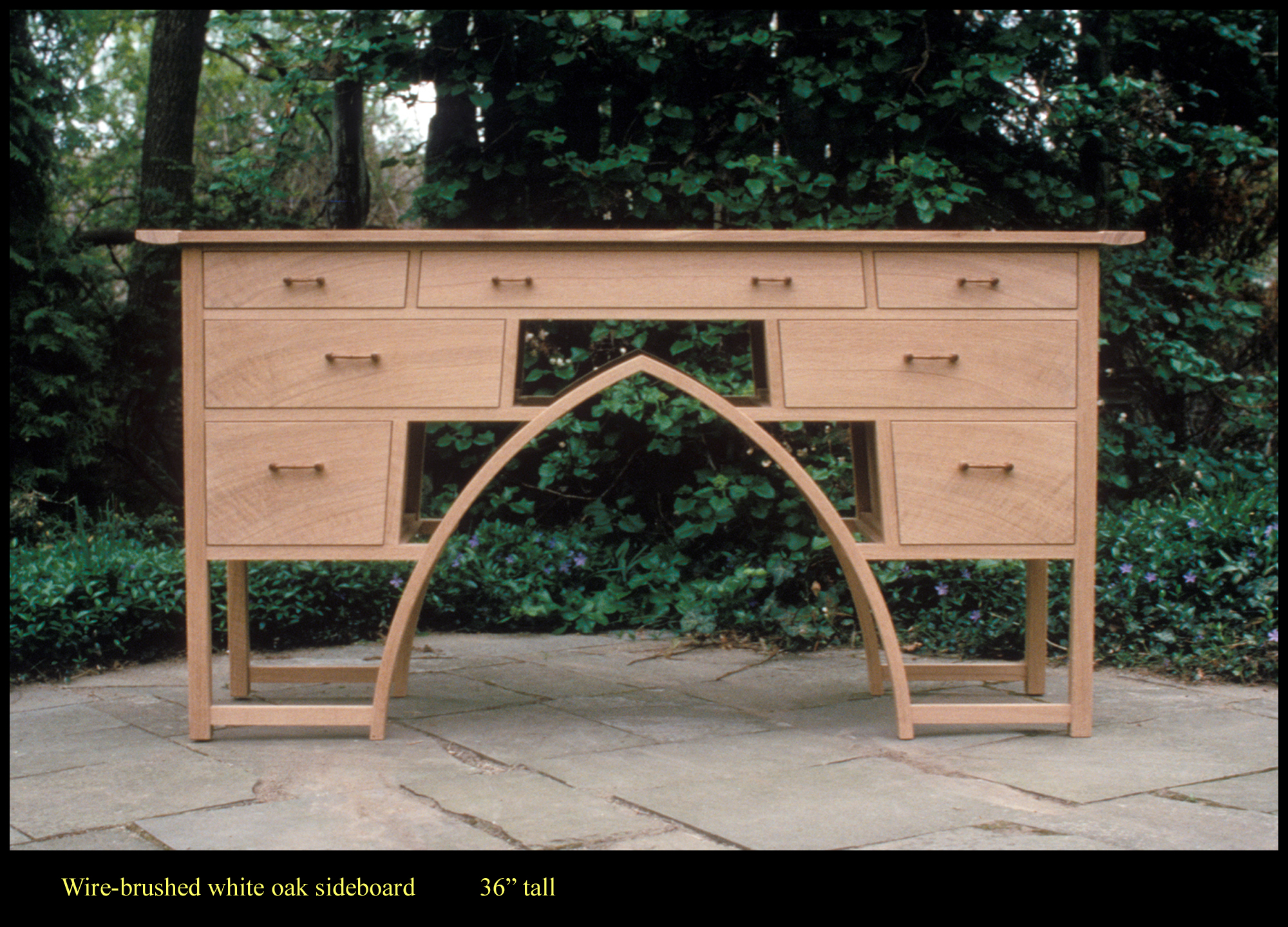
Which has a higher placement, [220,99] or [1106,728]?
[220,99]

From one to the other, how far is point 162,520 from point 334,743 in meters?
3.06

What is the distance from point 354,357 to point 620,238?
2.24 ft

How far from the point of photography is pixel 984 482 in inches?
107

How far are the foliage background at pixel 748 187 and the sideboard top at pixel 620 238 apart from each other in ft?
5.54

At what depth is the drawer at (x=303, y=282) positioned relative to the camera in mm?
2656

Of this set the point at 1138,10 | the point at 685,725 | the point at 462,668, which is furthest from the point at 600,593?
the point at 1138,10

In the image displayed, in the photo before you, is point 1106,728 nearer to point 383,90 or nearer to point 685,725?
point 685,725

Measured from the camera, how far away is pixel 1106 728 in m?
2.90

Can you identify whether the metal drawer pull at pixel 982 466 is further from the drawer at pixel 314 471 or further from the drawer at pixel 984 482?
the drawer at pixel 314 471

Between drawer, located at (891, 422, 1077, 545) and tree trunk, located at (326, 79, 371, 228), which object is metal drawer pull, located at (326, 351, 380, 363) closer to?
drawer, located at (891, 422, 1077, 545)

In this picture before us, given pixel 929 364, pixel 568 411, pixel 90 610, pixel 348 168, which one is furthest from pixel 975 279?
pixel 348 168

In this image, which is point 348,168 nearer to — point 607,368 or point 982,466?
point 607,368

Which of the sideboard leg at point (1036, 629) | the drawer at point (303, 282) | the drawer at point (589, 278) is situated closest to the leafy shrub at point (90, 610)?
the drawer at point (303, 282)

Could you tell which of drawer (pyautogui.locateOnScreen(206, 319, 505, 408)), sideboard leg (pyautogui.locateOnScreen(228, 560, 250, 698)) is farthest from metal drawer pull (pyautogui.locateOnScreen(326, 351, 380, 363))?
sideboard leg (pyautogui.locateOnScreen(228, 560, 250, 698))
